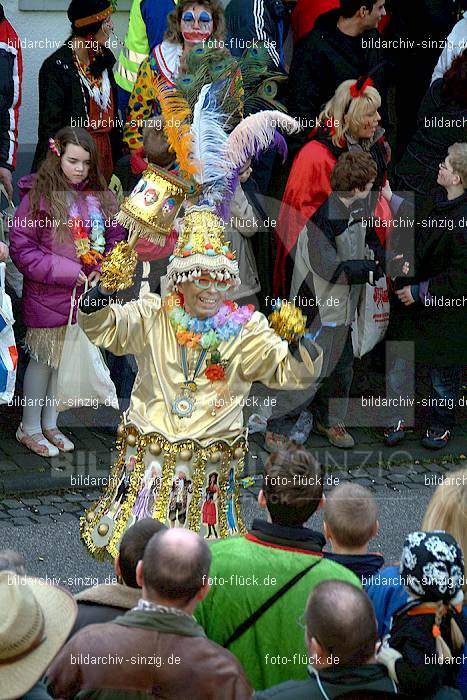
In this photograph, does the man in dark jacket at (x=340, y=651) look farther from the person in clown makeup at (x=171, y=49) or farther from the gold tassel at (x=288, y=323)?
the person in clown makeup at (x=171, y=49)

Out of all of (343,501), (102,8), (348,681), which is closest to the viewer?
(348,681)

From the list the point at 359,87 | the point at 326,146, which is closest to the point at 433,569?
the point at 326,146

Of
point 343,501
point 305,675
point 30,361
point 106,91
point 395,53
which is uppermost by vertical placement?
point 395,53

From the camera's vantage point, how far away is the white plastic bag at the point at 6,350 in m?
7.71

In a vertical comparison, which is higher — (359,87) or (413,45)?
(413,45)

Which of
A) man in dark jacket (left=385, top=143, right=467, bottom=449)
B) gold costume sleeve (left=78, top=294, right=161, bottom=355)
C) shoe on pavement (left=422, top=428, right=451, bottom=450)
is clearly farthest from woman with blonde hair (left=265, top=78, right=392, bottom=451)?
gold costume sleeve (left=78, top=294, right=161, bottom=355)

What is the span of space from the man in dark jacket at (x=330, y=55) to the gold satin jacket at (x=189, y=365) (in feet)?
10.3

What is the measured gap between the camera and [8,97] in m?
8.77

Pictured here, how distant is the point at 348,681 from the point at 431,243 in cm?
534

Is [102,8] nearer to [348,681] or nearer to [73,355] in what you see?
[73,355]

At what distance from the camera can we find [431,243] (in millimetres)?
8758

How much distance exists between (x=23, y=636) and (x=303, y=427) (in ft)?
16.8

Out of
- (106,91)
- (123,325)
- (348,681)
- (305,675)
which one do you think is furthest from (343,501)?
(106,91)

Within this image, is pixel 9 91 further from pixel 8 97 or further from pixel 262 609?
pixel 262 609
